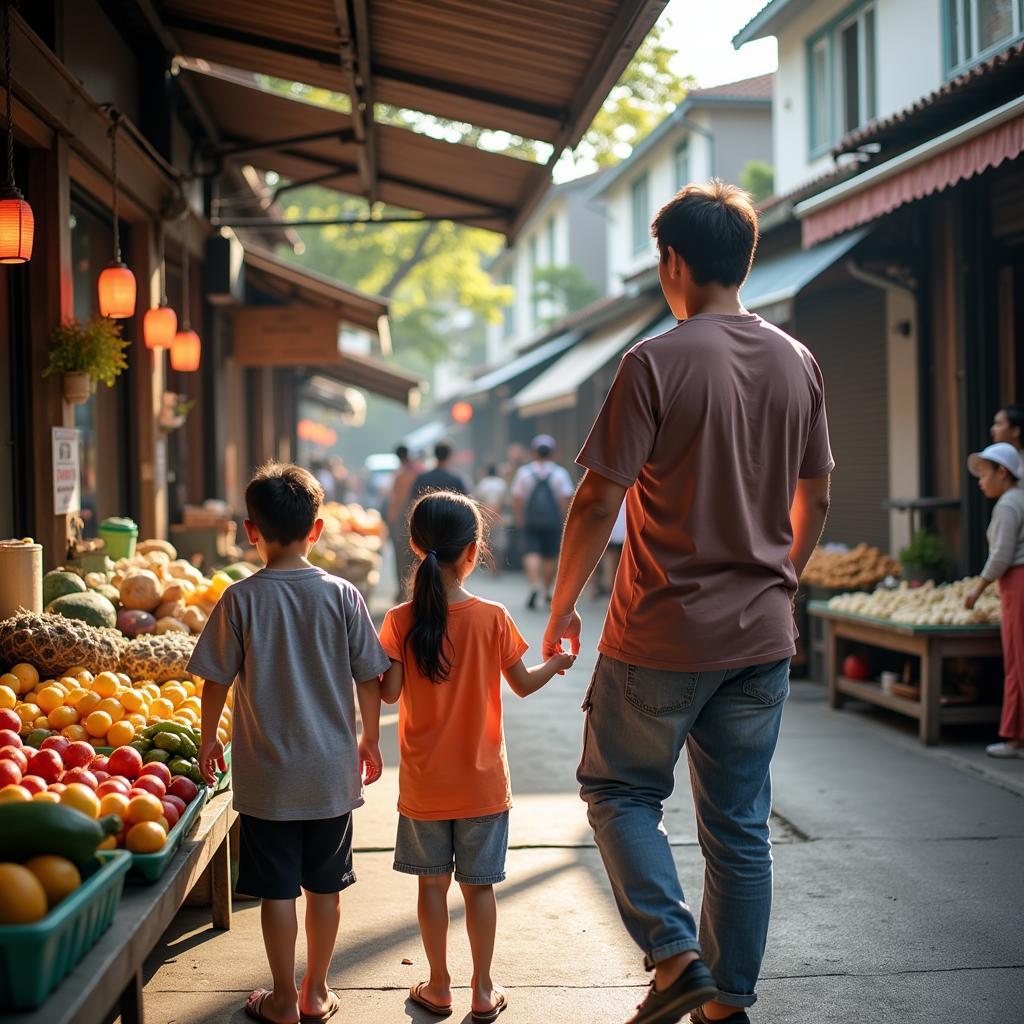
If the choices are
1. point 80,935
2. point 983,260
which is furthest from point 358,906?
point 983,260

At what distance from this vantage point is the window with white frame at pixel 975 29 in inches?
439

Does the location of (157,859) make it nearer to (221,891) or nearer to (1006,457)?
(221,891)

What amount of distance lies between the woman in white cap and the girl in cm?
442

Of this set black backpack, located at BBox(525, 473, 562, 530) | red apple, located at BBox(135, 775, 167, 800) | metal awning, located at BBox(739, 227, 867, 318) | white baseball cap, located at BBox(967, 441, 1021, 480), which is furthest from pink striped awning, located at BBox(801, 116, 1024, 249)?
black backpack, located at BBox(525, 473, 562, 530)

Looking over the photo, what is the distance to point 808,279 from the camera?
34.1 ft

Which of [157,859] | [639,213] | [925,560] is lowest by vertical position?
[157,859]

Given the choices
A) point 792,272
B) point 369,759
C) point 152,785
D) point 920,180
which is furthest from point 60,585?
point 792,272

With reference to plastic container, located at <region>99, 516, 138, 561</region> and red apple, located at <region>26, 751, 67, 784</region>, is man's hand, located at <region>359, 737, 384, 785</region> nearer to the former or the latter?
red apple, located at <region>26, 751, 67, 784</region>

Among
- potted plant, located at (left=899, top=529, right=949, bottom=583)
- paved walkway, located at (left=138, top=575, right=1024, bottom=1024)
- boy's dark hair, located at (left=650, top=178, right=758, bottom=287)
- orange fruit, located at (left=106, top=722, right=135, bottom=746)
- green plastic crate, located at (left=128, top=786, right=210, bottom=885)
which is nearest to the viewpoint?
green plastic crate, located at (left=128, top=786, right=210, bottom=885)

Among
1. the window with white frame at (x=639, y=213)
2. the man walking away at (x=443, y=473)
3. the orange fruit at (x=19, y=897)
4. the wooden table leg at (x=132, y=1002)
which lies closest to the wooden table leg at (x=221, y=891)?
the wooden table leg at (x=132, y=1002)

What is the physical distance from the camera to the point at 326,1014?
12.2ft

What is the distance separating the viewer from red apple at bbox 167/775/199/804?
3932 millimetres

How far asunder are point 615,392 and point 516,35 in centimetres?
420

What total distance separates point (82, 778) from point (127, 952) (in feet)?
2.92
